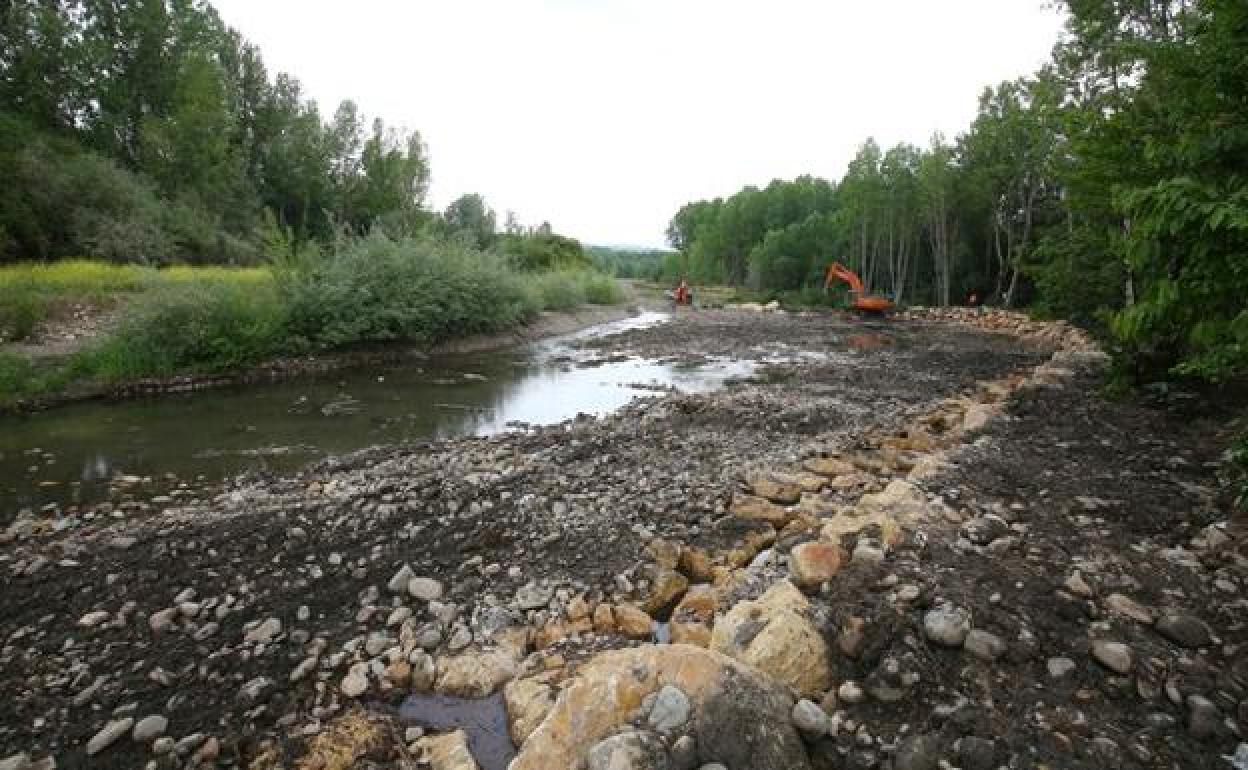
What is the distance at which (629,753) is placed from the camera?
2.67m

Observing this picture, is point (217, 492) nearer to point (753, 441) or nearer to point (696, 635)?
point (696, 635)

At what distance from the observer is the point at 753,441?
29.2 ft

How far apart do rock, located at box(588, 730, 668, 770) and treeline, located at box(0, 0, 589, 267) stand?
1907 cm

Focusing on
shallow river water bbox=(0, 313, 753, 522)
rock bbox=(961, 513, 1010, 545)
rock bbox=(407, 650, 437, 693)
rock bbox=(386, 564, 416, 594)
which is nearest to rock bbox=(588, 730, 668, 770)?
rock bbox=(407, 650, 437, 693)

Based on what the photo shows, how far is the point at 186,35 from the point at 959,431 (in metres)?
58.4

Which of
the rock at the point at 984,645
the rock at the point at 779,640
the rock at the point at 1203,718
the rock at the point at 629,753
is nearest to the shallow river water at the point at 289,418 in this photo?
the rock at the point at 779,640

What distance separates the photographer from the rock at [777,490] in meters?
6.45

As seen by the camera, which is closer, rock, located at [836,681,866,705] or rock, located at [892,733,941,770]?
rock, located at [892,733,941,770]

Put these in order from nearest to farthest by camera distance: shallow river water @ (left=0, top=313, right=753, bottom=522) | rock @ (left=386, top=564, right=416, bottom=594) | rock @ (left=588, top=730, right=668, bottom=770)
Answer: rock @ (left=588, top=730, right=668, bottom=770) → rock @ (left=386, top=564, right=416, bottom=594) → shallow river water @ (left=0, top=313, right=753, bottom=522)

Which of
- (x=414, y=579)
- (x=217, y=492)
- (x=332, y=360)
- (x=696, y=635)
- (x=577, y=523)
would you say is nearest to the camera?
(x=696, y=635)

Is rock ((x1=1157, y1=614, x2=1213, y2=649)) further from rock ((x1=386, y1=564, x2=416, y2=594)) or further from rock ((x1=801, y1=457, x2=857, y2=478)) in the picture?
rock ((x1=386, y1=564, x2=416, y2=594))

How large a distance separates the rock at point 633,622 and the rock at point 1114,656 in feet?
8.92

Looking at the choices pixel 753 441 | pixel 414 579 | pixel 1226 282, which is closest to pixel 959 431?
pixel 753 441

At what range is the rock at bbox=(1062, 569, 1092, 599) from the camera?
390cm
